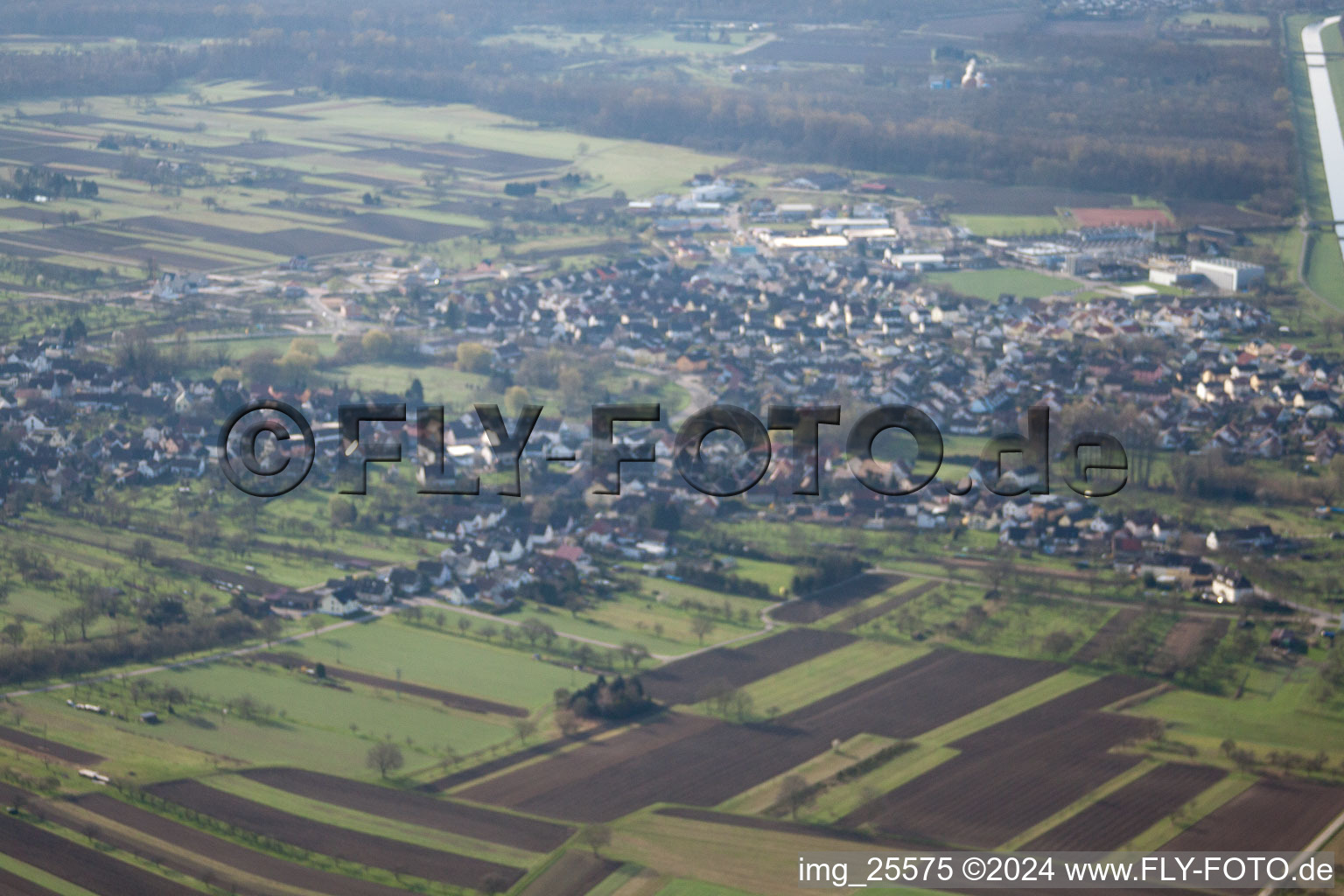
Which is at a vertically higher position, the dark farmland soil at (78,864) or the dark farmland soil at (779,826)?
the dark farmland soil at (779,826)

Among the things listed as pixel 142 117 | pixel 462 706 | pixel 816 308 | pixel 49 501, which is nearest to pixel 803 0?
pixel 142 117

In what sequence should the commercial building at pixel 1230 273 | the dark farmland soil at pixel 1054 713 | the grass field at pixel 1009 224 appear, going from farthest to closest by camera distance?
the grass field at pixel 1009 224 → the commercial building at pixel 1230 273 → the dark farmland soil at pixel 1054 713

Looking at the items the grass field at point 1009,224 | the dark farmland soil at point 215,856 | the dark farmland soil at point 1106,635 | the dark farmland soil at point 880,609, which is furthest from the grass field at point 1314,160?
the dark farmland soil at point 215,856

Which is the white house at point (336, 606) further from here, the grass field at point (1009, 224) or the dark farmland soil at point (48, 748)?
the grass field at point (1009, 224)

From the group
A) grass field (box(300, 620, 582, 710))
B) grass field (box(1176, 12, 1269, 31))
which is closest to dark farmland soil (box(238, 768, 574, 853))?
grass field (box(300, 620, 582, 710))

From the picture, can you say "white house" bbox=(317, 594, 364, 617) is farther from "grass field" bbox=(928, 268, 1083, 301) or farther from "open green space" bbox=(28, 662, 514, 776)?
"grass field" bbox=(928, 268, 1083, 301)

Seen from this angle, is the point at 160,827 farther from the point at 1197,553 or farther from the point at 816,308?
the point at 816,308
